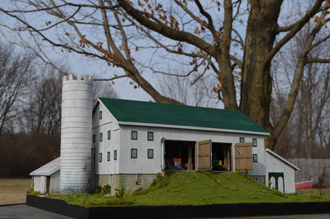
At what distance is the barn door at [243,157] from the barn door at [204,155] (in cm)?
302

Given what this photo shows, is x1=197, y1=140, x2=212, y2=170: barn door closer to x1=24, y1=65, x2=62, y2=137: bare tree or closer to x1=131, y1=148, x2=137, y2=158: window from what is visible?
x1=131, y1=148, x2=137, y2=158: window

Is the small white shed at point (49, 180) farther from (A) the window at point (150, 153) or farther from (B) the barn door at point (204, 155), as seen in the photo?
(B) the barn door at point (204, 155)

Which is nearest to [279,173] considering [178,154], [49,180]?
[178,154]

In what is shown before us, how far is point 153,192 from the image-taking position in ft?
70.3

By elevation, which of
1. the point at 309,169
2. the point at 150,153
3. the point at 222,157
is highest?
the point at 150,153

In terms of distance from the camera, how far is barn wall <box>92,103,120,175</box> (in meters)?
23.3

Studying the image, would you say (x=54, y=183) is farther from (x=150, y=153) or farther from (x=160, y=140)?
(x=160, y=140)

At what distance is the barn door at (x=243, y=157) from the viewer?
84.0 feet

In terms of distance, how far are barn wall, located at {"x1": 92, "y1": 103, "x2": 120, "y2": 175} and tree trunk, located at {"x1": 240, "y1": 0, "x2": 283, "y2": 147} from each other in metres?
12.7

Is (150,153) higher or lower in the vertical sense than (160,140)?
lower

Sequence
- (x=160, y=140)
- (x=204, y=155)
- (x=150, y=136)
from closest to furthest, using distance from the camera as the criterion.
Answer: (x=150, y=136), (x=160, y=140), (x=204, y=155)

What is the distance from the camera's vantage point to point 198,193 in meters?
20.9

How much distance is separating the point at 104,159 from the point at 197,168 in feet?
20.3

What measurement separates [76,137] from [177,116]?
6964 millimetres
